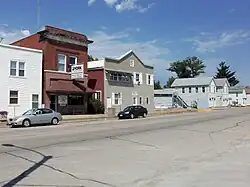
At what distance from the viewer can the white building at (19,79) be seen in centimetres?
3306

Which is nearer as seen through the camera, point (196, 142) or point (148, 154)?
point (148, 154)

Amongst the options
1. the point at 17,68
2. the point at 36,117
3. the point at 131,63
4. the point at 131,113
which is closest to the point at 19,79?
the point at 17,68

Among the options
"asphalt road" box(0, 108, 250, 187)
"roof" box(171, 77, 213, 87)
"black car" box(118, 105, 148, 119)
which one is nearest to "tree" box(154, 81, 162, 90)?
"roof" box(171, 77, 213, 87)

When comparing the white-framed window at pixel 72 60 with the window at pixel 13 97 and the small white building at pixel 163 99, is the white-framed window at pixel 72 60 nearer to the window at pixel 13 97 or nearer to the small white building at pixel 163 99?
the window at pixel 13 97

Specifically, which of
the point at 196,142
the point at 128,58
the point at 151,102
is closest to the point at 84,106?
the point at 128,58

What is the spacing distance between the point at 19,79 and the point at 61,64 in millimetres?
6005

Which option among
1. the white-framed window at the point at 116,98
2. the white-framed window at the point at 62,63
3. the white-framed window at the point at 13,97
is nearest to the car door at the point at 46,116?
the white-framed window at the point at 13,97

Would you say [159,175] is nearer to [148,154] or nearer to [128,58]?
[148,154]

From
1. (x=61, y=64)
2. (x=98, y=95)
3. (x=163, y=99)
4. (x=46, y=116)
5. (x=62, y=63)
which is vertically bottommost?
(x=46, y=116)

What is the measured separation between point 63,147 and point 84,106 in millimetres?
28361

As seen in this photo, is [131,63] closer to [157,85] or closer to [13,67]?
[13,67]

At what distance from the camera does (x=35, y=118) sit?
28438 mm

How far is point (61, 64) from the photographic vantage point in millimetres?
39094

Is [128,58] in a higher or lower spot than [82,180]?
higher
